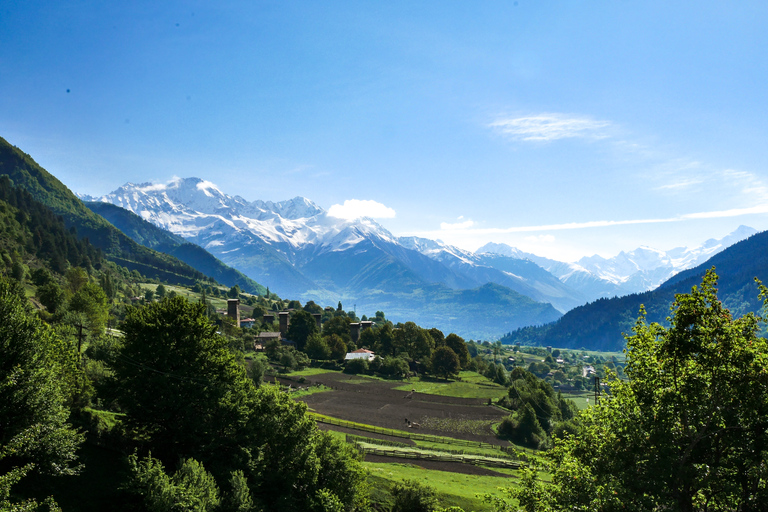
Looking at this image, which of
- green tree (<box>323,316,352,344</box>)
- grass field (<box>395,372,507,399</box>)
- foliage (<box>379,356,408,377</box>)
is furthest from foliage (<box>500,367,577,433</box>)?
green tree (<box>323,316,352,344</box>)

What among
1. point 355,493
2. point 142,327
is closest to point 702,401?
point 355,493

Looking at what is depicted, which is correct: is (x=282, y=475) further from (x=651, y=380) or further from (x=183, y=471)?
(x=651, y=380)

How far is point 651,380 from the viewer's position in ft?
51.5

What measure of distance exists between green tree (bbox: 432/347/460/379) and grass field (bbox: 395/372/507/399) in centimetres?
397

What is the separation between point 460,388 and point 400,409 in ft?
109

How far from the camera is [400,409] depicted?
85812 mm

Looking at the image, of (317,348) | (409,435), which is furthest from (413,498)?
(317,348)

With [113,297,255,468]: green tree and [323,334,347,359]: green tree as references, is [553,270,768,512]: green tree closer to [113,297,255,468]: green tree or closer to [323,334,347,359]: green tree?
[113,297,255,468]: green tree

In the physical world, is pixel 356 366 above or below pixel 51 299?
below

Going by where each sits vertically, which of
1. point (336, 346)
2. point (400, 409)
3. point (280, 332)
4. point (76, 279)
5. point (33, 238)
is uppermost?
point (33, 238)

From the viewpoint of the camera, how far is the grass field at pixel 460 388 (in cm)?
10625

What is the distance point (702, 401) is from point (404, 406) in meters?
79.1

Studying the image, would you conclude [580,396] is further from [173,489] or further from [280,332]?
[173,489]

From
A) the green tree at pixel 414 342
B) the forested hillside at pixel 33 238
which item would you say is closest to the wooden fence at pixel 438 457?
the green tree at pixel 414 342
